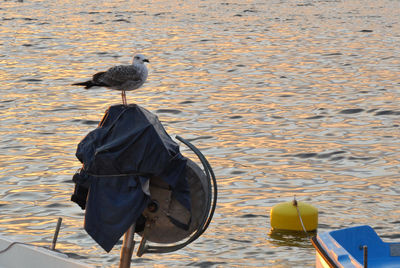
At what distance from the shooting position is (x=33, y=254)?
359 inches

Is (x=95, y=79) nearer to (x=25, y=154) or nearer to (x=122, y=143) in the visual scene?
(x=122, y=143)

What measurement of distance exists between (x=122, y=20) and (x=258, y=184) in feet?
120

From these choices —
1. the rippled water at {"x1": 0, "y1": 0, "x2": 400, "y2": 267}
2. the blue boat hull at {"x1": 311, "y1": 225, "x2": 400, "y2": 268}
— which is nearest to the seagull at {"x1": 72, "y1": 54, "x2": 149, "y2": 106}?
the blue boat hull at {"x1": 311, "y1": 225, "x2": 400, "y2": 268}

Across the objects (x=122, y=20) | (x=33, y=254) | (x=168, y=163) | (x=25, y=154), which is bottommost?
(x=122, y=20)

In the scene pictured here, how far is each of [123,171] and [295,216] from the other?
271 inches

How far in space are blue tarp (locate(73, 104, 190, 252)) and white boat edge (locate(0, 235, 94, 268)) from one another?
74.8 inches

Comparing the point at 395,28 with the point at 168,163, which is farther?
the point at 395,28

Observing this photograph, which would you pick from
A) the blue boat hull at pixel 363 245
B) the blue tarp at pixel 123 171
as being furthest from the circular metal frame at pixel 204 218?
the blue boat hull at pixel 363 245

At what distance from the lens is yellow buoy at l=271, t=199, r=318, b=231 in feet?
43.5

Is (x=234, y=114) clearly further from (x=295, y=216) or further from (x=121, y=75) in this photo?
(x=121, y=75)

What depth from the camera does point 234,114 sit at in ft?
80.4

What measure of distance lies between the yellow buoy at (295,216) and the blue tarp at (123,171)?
6.57m

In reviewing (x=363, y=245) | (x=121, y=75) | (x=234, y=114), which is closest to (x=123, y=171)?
(x=121, y=75)

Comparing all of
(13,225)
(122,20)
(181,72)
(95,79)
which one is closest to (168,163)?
(95,79)
